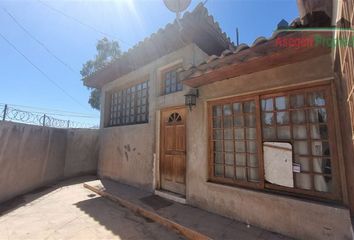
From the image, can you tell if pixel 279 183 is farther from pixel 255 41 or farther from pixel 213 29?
pixel 213 29

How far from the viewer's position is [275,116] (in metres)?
3.85

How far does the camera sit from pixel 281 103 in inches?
150

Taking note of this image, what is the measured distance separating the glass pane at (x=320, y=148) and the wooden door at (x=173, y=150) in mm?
3101

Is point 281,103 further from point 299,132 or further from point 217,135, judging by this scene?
point 217,135

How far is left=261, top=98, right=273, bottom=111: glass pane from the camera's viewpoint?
12.9 ft

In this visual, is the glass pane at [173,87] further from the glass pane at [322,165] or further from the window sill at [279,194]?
the glass pane at [322,165]

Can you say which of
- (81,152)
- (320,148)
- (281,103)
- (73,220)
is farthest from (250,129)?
(81,152)

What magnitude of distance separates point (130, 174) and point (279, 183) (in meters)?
5.32

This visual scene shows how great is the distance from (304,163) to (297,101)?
1.16 meters

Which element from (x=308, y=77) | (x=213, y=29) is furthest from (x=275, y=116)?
(x=213, y=29)

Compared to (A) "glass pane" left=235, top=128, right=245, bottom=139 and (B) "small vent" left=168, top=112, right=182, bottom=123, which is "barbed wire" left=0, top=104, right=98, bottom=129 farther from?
(A) "glass pane" left=235, top=128, right=245, bottom=139

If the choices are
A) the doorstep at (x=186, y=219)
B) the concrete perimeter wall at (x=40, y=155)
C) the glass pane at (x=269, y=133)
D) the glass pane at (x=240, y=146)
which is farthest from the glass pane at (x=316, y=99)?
the concrete perimeter wall at (x=40, y=155)

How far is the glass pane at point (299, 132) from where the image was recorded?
137 inches

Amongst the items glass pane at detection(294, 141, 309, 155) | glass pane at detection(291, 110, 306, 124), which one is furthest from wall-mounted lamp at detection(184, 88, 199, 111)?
glass pane at detection(294, 141, 309, 155)
